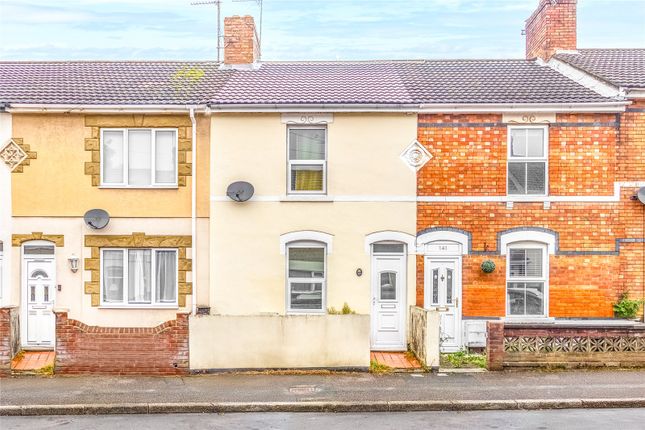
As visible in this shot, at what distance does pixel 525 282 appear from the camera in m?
14.9

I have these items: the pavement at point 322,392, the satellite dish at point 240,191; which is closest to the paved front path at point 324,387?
the pavement at point 322,392

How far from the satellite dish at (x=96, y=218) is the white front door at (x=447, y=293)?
23.0ft

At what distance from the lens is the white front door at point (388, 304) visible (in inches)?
582

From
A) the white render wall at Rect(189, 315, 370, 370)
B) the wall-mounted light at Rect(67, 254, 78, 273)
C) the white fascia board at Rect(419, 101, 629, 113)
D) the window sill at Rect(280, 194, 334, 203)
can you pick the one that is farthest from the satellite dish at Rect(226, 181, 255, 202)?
the white fascia board at Rect(419, 101, 629, 113)

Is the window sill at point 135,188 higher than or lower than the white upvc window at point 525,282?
higher

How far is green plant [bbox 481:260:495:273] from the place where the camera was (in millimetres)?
14547

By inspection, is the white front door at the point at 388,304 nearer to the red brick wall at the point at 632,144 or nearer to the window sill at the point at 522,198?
the window sill at the point at 522,198

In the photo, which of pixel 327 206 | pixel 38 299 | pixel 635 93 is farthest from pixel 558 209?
pixel 38 299

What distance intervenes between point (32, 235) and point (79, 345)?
369 centimetres

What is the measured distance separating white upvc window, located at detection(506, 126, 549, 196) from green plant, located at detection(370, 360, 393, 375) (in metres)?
4.79

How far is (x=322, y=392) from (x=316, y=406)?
702 mm

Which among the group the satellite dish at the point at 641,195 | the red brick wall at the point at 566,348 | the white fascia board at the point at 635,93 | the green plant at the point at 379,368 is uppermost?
the white fascia board at the point at 635,93

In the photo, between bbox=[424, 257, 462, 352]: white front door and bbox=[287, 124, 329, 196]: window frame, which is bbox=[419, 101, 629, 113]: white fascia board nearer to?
bbox=[287, 124, 329, 196]: window frame

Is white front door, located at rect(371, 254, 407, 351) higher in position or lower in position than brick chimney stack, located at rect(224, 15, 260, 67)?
lower
